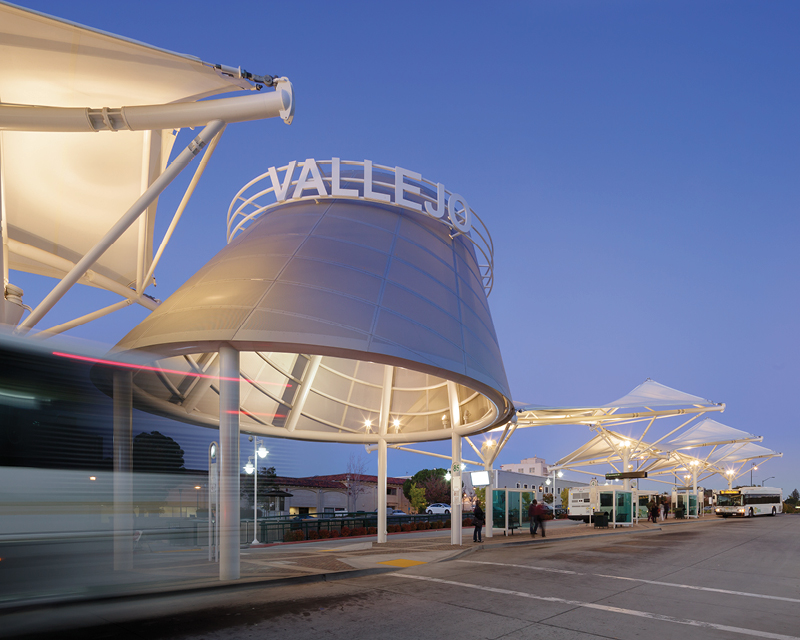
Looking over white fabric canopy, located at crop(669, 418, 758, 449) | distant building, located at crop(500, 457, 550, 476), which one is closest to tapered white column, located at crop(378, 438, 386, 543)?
white fabric canopy, located at crop(669, 418, 758, 449)

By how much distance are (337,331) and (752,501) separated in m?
71.3

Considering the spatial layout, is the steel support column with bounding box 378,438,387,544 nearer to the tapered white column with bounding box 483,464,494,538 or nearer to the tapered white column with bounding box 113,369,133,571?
the tapered white column with bounding box 483,464,494,538

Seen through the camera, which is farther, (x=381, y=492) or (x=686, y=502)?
(x=686, y=502)

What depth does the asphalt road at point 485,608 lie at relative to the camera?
837 cm

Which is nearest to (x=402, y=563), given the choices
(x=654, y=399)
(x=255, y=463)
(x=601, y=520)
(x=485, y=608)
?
(x=255, y=463)

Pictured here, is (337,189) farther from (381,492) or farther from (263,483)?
(263,483)

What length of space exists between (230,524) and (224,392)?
2.85m

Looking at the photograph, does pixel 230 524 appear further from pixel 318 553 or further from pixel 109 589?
pixel 318 553

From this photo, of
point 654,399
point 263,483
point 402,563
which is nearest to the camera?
point 402,563

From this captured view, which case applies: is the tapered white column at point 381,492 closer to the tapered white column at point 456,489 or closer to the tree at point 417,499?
the tapered white column at point 456,489

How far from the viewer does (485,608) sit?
32.8ft

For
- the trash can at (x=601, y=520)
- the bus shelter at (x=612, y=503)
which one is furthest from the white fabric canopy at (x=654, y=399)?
the trash can at (x=601, y=520)

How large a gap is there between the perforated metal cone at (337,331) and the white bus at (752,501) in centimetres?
5326

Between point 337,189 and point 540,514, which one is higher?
point 337,189
